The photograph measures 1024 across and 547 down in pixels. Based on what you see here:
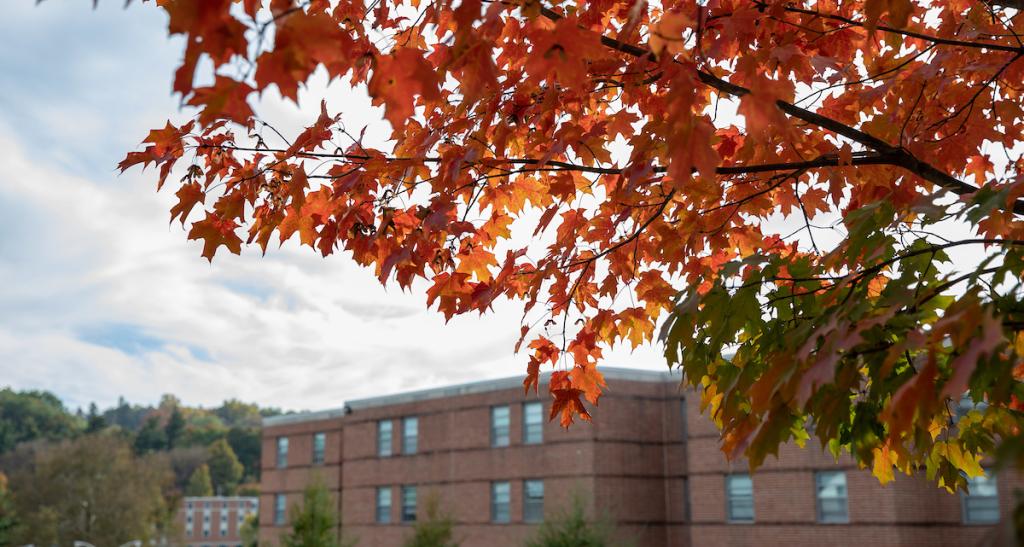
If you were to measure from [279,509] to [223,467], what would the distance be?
83848 mm

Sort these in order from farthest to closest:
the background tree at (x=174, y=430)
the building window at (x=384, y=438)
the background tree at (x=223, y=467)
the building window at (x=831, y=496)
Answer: the background tree at (x=174, y=430) < the background tree at (x=223, y=467) < the building window at (x=384, y=438) < the building window at (x=831, y=496)

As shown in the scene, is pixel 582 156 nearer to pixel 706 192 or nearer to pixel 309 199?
pixel 706 192

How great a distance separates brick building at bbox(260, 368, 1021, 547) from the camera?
77.6 feet

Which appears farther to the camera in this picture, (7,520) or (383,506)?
(7,520)

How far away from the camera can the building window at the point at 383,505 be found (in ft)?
129

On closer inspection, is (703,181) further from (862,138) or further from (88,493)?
(88,493)

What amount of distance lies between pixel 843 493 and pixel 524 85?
75.7 ft

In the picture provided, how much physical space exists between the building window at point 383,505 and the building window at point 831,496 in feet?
67.3

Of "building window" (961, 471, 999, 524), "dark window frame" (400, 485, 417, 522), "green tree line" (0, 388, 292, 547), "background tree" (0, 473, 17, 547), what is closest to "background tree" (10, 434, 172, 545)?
"green tree line" (0, 388, 292, 547)

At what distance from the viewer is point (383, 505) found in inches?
1561

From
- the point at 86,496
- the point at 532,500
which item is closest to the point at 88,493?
the point at 86,496

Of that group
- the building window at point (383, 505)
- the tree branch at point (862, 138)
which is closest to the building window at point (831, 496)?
the building window at point (383, 505)

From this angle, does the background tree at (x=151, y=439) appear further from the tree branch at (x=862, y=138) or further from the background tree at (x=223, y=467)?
the tree branch at (x=862, y=138)

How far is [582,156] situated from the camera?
4.91 meters
